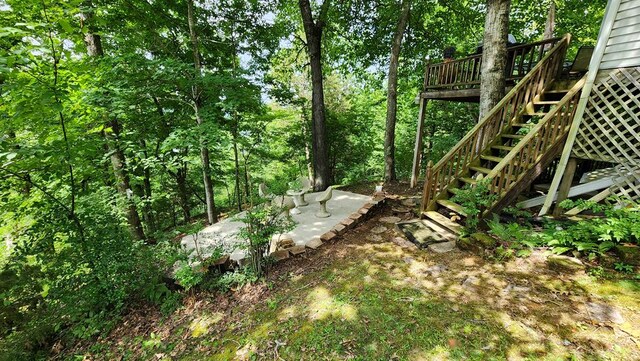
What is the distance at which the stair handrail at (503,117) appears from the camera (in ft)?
14.1

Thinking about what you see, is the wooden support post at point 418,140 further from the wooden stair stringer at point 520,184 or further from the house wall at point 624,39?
the house wall at point 624,39

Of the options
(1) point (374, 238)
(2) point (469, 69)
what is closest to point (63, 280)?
(1) point (374, 238)

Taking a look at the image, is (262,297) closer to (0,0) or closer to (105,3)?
(0,0)

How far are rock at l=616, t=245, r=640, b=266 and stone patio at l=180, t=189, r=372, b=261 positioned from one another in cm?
336

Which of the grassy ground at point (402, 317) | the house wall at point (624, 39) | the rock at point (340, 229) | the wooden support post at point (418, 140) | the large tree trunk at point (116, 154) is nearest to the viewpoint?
the grassy ground at point (402, 317)

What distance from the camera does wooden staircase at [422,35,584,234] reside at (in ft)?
12.4

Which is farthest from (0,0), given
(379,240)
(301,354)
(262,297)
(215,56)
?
(379,240)

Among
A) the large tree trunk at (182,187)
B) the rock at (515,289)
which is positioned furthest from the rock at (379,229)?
the large tree trunk at (182,187)

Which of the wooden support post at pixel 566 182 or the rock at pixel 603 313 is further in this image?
the wooden support post at pixel 566 182

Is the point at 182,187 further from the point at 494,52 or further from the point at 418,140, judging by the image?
the point at 494,52

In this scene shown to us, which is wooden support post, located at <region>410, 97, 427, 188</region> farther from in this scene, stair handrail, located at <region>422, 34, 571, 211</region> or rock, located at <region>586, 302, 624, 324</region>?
rock, located at <region>586, 302, 624, 324</region>

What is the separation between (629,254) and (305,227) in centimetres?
438

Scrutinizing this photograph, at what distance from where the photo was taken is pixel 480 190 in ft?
11.7

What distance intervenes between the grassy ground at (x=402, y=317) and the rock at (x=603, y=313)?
26mm
